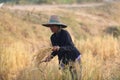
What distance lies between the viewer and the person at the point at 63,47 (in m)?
10.4

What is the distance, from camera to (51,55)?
34.7 feet

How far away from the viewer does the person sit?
10.4 meters

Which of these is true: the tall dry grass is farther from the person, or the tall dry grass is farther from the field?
the person

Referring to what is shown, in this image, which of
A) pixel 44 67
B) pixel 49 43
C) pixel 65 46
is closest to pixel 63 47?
pixel 65 46

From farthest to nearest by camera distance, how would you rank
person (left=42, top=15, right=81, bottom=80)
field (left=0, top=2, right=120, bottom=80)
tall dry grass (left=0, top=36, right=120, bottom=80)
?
field (left=0, top=2, right=120, bottom=80)
tall dry grass (left=0, top=36, right=120, bottom=80)
person (left=42, top=15, right=81, bottom=80)

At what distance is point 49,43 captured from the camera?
2183 centimetres

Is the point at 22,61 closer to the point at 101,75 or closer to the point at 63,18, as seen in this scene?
the point at 101,75

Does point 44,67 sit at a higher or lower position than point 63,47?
lower

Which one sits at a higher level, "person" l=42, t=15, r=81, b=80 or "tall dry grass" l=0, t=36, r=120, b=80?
"person" l=42, t=15, r=81, b=80

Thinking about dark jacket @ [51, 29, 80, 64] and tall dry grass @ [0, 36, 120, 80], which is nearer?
dark jacket @ [51, 29, 80, 64]

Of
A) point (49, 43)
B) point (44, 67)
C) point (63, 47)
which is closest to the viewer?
point (63, 47)

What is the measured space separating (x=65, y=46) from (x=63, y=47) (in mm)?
96

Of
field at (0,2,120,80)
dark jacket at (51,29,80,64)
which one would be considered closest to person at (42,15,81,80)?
dark jacket at (51,29,80,64)

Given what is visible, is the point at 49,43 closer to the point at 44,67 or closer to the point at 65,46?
the point at 44,67
